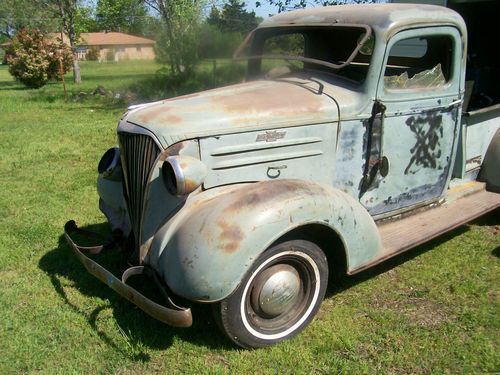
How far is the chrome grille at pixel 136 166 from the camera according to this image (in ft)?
9.67

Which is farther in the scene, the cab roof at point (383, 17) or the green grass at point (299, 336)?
the cab roof at point (383, 17)

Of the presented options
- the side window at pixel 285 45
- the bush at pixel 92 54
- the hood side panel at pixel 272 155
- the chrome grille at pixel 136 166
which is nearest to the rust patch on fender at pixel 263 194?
the hood side panel at pixel 272 155

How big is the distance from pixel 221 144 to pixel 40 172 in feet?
14.3

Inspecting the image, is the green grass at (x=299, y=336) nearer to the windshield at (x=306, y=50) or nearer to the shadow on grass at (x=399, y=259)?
the shadow on grass at (x=399, y=259)

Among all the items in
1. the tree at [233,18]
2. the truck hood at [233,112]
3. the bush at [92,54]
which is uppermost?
the tree at [233,18]

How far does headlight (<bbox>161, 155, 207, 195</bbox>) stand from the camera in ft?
8.82

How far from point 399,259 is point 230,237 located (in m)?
1.95

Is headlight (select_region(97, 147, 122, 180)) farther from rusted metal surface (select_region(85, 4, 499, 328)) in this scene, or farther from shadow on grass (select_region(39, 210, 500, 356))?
shadow on grass (select_region(39, 210, 500, 356))

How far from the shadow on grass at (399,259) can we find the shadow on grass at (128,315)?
0.92m

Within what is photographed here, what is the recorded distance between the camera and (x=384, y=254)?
127 inches

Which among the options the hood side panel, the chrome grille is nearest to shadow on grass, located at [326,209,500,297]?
the hood side panel

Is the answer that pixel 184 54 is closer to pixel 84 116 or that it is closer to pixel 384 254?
pixel 84 116

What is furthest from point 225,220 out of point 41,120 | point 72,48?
point 72,48

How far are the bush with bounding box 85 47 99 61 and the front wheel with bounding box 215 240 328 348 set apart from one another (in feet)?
154
